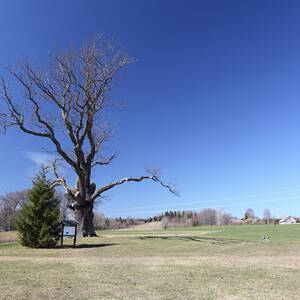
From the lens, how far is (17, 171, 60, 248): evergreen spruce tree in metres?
20.4

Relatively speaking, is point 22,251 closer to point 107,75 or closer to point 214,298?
point 214,298

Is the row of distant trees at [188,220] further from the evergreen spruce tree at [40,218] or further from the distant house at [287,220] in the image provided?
the evergreen spruce tree at [40,218]

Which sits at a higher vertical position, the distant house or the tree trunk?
the distant house

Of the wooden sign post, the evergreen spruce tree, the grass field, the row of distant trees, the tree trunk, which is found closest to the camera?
the grass field

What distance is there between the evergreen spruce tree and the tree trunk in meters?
7.70

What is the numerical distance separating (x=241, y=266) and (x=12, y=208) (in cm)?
9176

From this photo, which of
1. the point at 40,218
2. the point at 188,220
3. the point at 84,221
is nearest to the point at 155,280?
the point at 40,218

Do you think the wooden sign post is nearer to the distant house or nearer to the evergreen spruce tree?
the evergreen spruce tree

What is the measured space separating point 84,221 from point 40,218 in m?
8.78

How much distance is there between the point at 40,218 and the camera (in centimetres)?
2067

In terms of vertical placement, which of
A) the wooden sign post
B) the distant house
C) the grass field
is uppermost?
the distant house

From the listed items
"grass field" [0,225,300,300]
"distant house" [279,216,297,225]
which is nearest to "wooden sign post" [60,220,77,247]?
"grass field" [0,225,300,300]

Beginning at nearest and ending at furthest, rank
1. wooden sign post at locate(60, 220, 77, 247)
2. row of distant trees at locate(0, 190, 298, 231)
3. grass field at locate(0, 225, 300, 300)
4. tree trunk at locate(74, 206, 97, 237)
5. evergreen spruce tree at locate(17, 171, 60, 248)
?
grass field at locate(0, 225, 300, 300) → evergreen spruce tree at locate(17, 171, 60, 248) → wooden sign post at locate(60, 220, 77, 247) → tree trunk at locate(74, 206, 97, 237) → row of distant trees at locate(0, 190, 298, 231)

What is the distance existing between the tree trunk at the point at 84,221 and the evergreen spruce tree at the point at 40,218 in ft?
25.3
